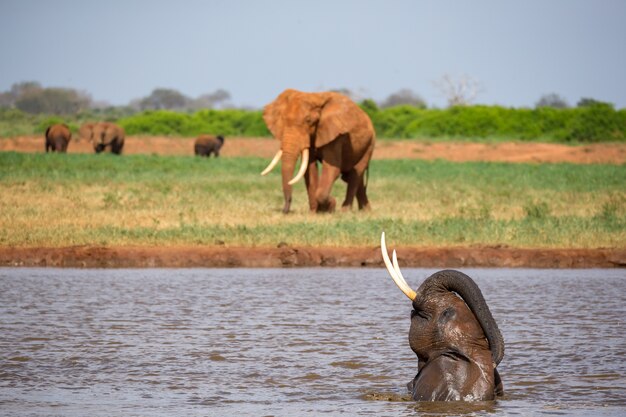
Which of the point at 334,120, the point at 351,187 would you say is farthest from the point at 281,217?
the point at 351,187

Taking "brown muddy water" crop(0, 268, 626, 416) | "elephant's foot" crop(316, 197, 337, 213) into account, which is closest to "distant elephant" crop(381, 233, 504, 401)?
"brown muddy water" crop(0, 268, 626, 416)

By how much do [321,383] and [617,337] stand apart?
109 inches

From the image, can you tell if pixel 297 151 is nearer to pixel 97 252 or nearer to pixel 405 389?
pixel 97 252

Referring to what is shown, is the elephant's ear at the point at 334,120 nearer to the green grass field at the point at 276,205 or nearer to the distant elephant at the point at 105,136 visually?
the green grass field at the point at 276,205

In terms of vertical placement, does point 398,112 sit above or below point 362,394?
above

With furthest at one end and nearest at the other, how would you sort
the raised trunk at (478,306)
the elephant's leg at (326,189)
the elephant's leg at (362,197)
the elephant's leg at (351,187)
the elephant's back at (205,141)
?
the elephant's back at (205,141), the elephant's leg at (362,197), the elephant's leg at (351,187), the elephant's leg at (326,189), the raised trunk at (478,306)

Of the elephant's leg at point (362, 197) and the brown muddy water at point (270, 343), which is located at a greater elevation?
the elephant's leg at point (362, 197)

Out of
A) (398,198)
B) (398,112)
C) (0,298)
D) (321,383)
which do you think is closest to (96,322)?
(0,298)

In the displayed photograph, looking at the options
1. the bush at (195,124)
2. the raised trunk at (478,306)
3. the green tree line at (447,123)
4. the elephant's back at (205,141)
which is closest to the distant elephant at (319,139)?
the raised trunk at (478,306)

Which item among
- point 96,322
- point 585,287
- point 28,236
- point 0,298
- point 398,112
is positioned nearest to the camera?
point 96,322

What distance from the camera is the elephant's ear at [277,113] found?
20891 mm

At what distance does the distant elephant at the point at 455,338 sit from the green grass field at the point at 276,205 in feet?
29.1

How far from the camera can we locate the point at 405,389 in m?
8.34

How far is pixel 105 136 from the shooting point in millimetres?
45094
